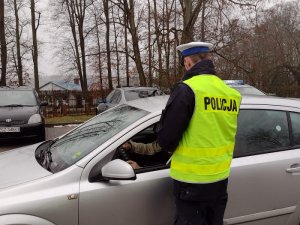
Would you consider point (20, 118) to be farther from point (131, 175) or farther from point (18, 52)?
point (18, 52)

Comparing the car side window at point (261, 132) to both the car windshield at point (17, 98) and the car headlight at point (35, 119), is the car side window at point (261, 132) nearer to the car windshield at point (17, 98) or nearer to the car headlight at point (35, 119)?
the car headlight at point (35, 119)

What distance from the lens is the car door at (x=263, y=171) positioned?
310 cm

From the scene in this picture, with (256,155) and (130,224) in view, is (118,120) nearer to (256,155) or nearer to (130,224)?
(130,224)

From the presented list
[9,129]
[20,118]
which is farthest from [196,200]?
[20,118]

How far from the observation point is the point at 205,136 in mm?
2494

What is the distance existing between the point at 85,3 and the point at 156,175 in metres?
33.5

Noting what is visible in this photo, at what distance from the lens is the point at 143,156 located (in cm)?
349

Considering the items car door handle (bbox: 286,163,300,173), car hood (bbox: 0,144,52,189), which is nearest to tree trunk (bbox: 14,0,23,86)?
car hood (bbox: 0,144,52,189)

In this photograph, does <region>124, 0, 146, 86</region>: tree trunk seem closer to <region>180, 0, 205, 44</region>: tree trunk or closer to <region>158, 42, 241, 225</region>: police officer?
<region>180, 0, 205, 44</region>: tree trunk

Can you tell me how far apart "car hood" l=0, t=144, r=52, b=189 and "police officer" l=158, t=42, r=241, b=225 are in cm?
97

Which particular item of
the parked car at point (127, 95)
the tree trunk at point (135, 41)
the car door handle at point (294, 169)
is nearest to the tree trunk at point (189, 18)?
the tree trunk at point (135, 41)

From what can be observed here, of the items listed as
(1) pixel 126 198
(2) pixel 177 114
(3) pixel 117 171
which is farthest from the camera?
(1) pixel 126 198

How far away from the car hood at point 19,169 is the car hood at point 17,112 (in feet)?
20.4

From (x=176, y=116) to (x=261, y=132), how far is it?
118cm
